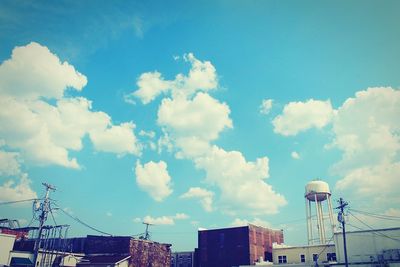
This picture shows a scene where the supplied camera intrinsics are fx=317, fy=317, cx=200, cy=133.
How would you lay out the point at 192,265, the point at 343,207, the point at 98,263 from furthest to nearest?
the point at 192,265, the point at 98,263, the point at 343,207

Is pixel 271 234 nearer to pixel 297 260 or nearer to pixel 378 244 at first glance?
pixel 297 260

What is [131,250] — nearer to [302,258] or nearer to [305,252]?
[302,258]

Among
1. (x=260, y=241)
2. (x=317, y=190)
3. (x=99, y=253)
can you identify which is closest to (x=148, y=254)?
(x=99, y=253)

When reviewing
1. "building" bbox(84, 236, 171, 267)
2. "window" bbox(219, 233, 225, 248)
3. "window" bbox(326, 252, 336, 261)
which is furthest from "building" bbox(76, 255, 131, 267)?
"window" bbox(326, 252, 336, 261)

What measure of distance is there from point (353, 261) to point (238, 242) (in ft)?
66.7

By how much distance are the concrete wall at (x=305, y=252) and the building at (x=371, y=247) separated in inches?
204

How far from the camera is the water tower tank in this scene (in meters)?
53.4

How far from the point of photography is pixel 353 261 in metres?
39.7

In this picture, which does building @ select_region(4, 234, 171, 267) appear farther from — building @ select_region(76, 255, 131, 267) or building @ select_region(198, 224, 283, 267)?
building @ select_region(198, 224, 283, 267)

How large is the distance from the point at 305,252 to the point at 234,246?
41.2ft

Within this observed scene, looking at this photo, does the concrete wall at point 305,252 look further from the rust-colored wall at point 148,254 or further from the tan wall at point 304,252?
the rust-colored wall at point 148,254

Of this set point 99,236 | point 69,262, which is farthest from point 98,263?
point 99,236

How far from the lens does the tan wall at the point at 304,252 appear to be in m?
46.4

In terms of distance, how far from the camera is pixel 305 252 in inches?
1903
